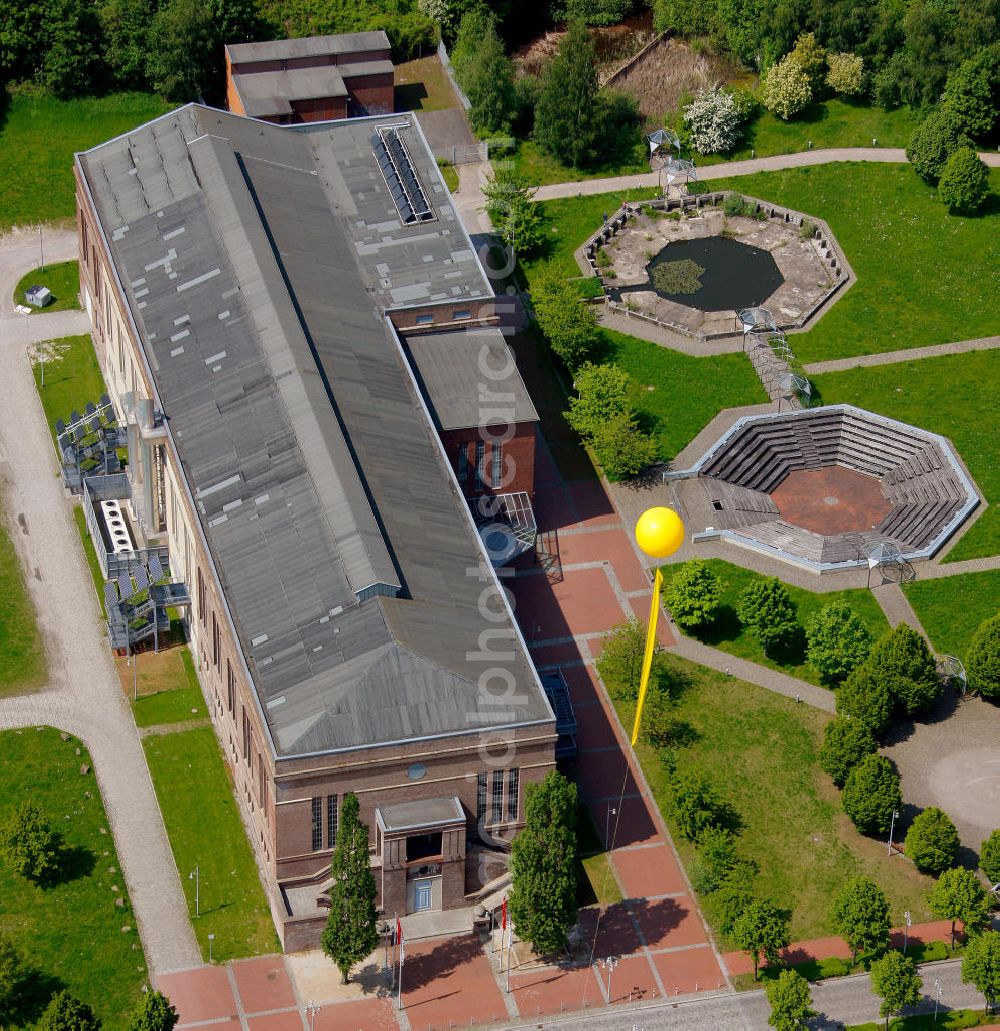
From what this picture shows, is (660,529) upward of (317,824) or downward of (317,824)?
upward

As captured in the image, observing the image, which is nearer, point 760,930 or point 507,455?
point 760,930

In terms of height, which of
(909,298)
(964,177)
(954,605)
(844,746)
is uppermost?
(964,177)

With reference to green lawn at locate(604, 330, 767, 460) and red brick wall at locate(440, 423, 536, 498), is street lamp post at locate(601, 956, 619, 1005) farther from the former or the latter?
green lawn at locate(604, 330, 767, 460)

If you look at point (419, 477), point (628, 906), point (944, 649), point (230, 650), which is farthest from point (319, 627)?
point (944, 649)

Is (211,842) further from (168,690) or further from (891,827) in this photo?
(891,827)

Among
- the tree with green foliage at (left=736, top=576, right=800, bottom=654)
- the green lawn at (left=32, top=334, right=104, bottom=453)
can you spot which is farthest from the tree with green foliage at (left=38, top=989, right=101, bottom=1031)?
the green lawn at (left=32, top=334, right=104, bottom=453)

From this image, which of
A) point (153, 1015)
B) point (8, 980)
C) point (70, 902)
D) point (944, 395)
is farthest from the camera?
point (944, 395)

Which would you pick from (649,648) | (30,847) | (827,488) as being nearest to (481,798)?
(649,648)
